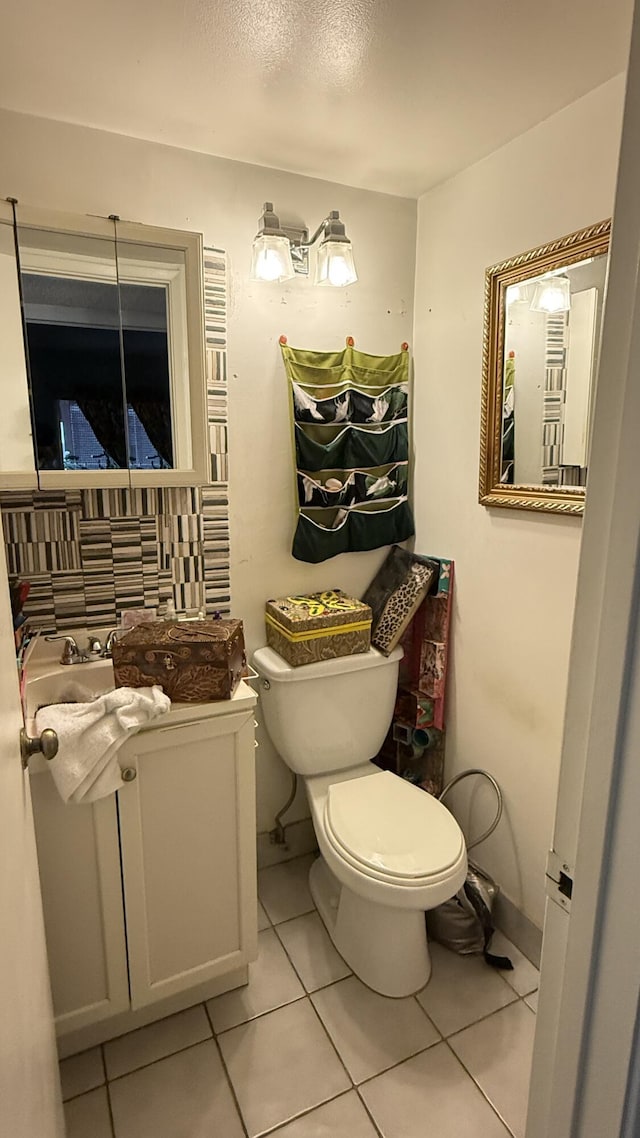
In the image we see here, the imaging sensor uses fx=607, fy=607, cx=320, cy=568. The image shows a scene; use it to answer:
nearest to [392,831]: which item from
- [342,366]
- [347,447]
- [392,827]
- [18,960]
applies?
[392,827]

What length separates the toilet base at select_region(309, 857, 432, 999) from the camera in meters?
1.62

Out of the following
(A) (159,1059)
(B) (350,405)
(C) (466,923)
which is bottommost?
(A) (159,1059)

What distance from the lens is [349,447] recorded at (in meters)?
1.95

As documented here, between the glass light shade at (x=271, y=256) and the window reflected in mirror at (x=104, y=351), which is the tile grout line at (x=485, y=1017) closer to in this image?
the window reflected in mirror at (x=104, y=351)

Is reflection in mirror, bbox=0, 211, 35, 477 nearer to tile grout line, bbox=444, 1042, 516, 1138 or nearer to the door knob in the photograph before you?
the door knob

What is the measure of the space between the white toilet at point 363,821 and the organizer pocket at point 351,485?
0.50 metres

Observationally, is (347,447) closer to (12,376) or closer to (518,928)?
(12,376)

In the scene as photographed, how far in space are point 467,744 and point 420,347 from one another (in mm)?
1314

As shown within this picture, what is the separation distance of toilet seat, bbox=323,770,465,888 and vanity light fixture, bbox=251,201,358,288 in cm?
148

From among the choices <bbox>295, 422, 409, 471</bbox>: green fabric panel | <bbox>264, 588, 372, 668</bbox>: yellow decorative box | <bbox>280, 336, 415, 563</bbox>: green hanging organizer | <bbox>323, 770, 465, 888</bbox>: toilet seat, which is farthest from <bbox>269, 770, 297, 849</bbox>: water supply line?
<bbox>295, 422, 409, 471</bbox>: green fabric panel

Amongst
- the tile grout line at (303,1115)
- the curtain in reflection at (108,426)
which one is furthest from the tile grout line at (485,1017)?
the curtain in reflection at (108,426)

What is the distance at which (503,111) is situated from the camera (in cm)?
145

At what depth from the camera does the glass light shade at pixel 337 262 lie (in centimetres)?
170

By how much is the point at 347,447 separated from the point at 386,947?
4.73 ft
